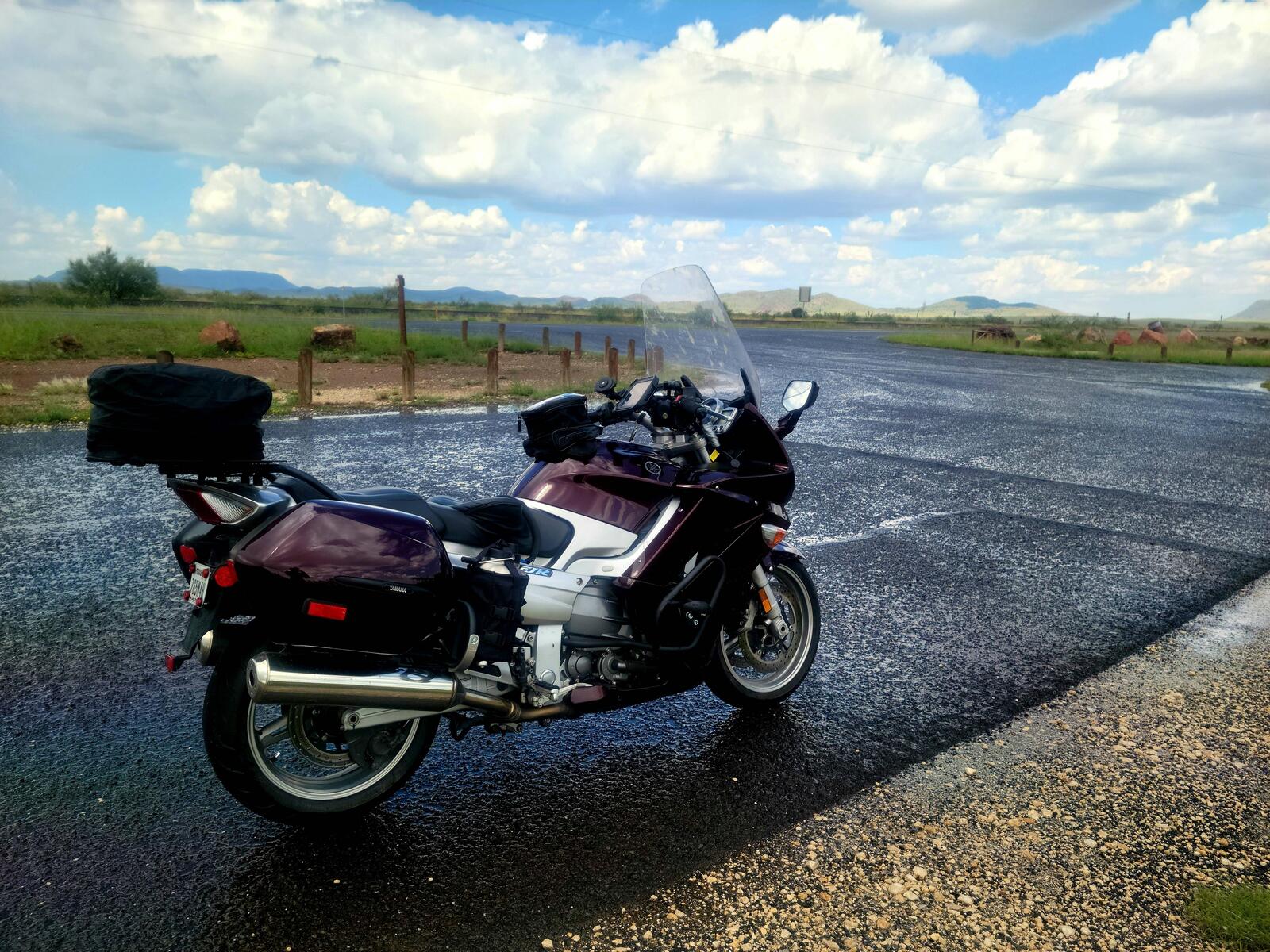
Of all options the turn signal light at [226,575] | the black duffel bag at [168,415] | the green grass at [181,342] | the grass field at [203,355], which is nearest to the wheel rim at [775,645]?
the turn signal light at [226,575]

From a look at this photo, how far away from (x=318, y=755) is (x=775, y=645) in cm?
210

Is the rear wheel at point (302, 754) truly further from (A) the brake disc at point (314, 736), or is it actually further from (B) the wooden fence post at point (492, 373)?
(B) the wooden fence post at point (492, 373)

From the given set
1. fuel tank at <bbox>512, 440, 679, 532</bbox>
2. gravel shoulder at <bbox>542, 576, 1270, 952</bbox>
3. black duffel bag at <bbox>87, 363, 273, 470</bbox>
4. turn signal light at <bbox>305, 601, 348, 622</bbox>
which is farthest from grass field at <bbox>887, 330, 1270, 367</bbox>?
black duffel bag at <bbox>87, 363, 273, 470</bbox>

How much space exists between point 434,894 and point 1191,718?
3.50m

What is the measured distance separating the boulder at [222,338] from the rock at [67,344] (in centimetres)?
293

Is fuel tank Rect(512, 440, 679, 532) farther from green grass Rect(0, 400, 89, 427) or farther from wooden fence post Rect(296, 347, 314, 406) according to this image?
wooden fence post Rect(296, 347, 314, 406)

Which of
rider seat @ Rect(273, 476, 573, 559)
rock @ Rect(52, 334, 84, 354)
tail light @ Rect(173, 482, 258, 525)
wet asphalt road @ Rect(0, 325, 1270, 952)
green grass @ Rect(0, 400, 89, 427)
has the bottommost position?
wet asphalt road @ Rect(0, 325, 1270, 952)

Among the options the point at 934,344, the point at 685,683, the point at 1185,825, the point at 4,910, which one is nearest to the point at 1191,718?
the point at 1185,825

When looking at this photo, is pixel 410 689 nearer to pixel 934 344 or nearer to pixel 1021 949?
pixel 1021 949

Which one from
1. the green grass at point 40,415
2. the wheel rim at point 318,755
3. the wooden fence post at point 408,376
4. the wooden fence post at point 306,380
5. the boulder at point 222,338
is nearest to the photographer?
the wheel rim at point 318,755

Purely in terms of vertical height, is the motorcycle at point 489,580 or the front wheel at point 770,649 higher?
the motorcycle at point 489,580

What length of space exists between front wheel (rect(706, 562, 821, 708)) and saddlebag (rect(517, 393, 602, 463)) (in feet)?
3.81

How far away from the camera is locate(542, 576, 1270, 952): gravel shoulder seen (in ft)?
9.04

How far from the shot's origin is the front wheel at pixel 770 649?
4.18 meters
